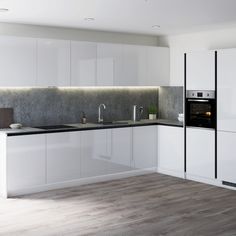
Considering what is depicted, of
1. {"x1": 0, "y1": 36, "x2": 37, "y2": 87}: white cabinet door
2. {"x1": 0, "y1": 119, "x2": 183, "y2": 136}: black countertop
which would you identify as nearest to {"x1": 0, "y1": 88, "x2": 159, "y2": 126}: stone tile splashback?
{"x1": 0, "y1": 119, "x2": 183, "y2": 136}: black countertop

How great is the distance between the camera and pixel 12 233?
453 cm

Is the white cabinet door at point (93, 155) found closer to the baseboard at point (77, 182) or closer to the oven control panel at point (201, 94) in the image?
the baseboard at point (77, 182)

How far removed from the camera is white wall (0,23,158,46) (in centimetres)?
649

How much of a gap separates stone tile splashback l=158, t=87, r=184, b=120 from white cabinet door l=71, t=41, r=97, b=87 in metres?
1.76

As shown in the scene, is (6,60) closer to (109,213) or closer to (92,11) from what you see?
(92,11)

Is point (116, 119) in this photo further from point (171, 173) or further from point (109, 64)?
point (171, 173)

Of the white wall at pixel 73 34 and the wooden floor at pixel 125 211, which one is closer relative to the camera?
the wooden floor at pixel 125 211

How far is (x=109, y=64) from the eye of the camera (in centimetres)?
709

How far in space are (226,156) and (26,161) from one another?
2942 millimetres

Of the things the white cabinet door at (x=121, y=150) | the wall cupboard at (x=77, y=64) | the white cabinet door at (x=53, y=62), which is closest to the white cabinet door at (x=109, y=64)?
the wall cupboard at (x=77, y=64)

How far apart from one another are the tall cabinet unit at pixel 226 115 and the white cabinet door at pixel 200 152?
5.9 inches

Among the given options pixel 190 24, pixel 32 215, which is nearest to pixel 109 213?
pixel 32 215

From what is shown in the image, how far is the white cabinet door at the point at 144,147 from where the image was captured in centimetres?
723

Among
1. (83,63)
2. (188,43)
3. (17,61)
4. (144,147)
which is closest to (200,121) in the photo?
(144,147)
